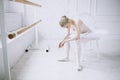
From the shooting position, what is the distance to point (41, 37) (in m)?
3.18

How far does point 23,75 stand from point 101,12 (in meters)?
2.18

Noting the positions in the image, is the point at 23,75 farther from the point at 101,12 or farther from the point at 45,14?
the point at 101,12

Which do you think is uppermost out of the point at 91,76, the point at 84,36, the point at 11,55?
the point at 84,36

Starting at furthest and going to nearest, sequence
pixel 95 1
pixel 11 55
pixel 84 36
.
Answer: pixel 95 1, pixel 84 36, pixel 11 55

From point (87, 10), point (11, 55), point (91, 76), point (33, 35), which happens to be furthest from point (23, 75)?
point (87, 10)

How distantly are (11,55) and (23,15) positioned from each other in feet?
5.45

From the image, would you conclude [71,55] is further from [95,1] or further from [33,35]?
[95,1]

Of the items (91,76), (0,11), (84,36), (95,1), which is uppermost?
(95,1)

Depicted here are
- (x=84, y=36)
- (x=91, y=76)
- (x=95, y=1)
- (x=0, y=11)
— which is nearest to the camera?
(x=0, y=11)

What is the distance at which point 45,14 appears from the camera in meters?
3.12

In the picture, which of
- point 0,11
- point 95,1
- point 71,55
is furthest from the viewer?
point 95,1

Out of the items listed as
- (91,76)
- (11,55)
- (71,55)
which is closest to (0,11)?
(11,55)

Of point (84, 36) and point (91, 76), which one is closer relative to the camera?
point (91, 76)

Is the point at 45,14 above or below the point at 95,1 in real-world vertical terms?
below
